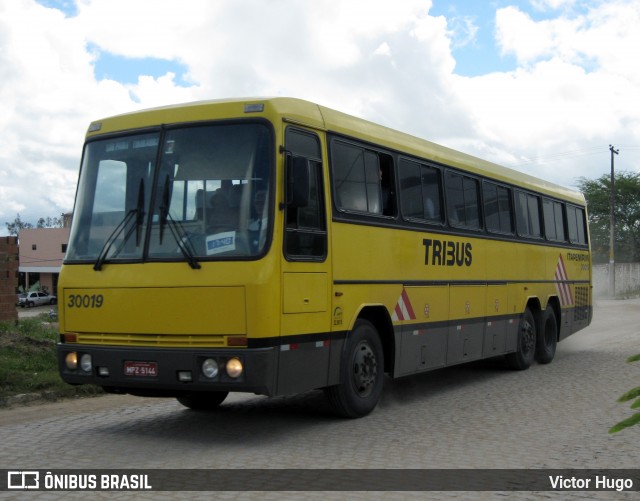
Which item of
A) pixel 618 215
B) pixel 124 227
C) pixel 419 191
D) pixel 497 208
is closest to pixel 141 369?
pixel 124 227

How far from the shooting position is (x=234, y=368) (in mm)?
7980

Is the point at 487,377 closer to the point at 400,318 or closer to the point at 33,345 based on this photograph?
the point at 400,318

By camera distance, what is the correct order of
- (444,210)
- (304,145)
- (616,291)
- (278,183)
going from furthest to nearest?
(616,291)
(444,210)
(304,145)
(278,183)

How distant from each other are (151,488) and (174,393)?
7.64 ft

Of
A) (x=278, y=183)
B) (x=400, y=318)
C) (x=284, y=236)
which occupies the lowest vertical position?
(x=400, y=318)

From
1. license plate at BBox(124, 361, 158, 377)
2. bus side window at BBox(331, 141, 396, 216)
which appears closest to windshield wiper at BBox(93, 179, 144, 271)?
license plate at BBox(124, 361, 158, 377)

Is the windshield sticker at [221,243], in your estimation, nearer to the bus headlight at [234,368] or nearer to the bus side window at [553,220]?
the bus headlight at [234,368]

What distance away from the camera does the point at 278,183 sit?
8305 mm

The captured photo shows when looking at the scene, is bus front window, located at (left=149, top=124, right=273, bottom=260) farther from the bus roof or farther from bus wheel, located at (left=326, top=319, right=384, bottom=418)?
bus wheel, located at (left=326, top=319, right=384, bottom=418)

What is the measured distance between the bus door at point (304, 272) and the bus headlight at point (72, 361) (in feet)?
7.12

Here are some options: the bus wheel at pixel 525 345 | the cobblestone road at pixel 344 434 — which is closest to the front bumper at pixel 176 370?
the cobblestone road at pixel 344 434

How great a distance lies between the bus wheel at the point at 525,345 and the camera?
586 inches

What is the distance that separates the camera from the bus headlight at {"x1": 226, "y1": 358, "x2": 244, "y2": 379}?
796 cm

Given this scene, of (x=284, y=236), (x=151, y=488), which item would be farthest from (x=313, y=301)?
(x=151, y=488)
